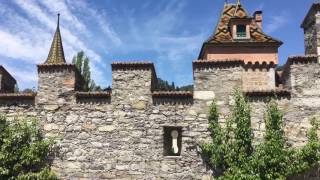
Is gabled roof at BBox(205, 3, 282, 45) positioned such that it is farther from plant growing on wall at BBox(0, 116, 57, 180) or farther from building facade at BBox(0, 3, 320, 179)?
plant growing on wall at BBox(0, 116, 57, 180)

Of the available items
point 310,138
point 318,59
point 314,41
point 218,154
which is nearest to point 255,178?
point 218,154

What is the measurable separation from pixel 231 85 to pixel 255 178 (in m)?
2.23

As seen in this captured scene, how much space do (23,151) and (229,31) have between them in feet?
63.4

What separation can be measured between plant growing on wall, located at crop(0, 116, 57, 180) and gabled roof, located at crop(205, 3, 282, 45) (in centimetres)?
1727

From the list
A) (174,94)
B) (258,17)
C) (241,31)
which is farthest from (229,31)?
(174,94)

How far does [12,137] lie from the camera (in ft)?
33.4

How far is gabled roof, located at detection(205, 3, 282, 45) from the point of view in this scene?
87.4 ft

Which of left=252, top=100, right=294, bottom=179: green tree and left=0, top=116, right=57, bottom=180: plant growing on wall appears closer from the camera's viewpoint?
left=252, top=100, right=294, bottom=179: green tree

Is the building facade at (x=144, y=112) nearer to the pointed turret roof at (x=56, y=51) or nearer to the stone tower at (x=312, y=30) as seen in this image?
the stone tower at (x=312, y=30)

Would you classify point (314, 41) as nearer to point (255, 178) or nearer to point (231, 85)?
point (231, 85)

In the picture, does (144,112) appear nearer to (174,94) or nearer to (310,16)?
(174,94)

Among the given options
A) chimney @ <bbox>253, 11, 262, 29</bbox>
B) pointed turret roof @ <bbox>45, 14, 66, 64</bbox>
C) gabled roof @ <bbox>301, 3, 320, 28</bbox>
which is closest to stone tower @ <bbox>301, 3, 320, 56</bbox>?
gabled roof @ <bbox>301, 3, 320, 28</bbox>

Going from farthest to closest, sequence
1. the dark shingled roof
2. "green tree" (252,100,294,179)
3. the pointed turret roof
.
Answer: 1. the pointed turret roof
2. the dark shingled roof
3. "green tree" (252,100,294,179)

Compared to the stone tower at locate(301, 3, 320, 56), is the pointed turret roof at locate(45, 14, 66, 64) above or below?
above
